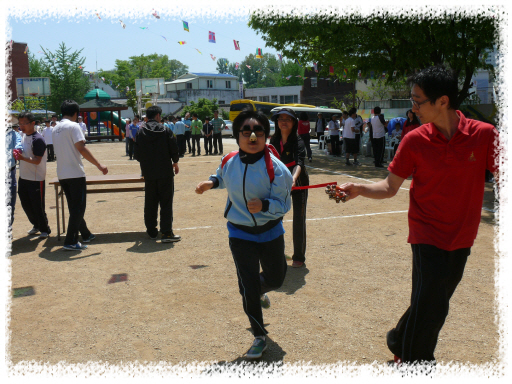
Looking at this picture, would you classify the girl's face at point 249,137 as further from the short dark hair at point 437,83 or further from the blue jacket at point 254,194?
the short dark hair at point 437,83

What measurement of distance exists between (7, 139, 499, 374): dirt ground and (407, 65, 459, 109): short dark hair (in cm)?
186

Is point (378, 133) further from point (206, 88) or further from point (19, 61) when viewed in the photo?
point (206, 88)

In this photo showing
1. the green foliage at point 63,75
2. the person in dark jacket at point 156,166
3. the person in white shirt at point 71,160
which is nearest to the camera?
the person in white shirt at point 71,160

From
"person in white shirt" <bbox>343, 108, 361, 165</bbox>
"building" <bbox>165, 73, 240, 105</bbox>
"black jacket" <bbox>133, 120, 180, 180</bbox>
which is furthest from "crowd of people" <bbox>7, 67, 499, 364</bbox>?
"building" <bbox>165, 73, 240, 105</bbox>

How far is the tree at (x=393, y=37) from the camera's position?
47.2 feet

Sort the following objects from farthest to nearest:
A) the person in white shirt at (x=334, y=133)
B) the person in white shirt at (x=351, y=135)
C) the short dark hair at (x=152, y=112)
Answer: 1. the person in white shirt at (x=334, y=133)
2. the person in white shirt at (x=351, y=135)
3. the short dark hair at (x=152, y=112)

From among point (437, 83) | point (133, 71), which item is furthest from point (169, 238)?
point (133, 71)

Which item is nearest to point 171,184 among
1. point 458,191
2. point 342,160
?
point 458,191

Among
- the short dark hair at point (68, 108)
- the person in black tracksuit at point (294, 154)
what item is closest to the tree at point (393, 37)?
the person in black tracksuit at point (294, 154)

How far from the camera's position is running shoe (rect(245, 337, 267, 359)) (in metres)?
3.47

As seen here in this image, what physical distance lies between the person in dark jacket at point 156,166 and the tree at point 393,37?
389 inches

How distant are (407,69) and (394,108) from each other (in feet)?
49.8

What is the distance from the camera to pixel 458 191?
2814 millimetres

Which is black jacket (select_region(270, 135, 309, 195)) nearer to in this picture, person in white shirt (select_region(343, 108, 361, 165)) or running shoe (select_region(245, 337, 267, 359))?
running shoe (select_region(245, 337, 267, 359))
